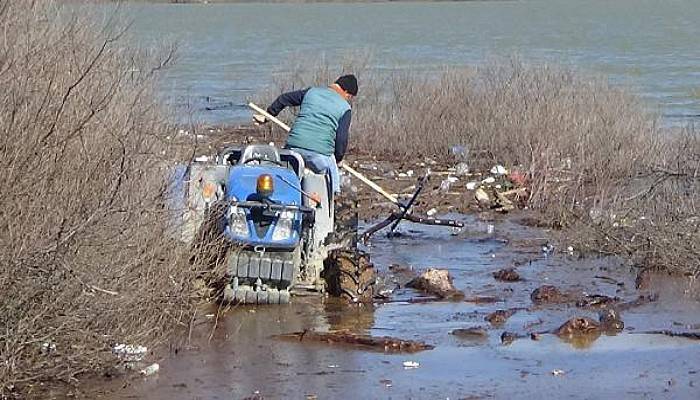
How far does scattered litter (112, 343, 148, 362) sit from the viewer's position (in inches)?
326

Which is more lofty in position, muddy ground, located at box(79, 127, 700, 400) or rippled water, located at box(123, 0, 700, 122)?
rippled water, located at box(123, 0, 700, 122)

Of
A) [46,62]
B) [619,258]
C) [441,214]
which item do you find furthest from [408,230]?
[46,62]

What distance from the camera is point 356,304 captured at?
11.1 meters

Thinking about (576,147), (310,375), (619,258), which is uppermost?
(576,147)

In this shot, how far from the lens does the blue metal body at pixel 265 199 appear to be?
34.5 feet

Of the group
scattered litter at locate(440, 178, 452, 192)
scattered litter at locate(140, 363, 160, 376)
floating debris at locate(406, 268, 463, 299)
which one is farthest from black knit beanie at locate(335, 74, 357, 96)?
scattered litter at locate(440, 178, 452, 192)

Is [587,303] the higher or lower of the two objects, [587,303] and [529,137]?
the lower

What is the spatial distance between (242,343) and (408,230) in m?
5.89

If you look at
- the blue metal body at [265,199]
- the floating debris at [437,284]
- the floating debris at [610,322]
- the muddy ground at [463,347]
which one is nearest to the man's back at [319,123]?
the blue metal body at [265,199]

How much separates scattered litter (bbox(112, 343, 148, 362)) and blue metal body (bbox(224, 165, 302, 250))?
6.52 feet

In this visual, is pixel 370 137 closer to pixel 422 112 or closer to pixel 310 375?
pixel 422 112

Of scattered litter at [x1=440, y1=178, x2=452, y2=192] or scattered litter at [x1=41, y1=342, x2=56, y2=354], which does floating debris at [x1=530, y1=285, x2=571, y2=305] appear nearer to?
scattered litter at [x1=41, y1=342, x2=56, y2=354]

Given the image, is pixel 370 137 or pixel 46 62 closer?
pixel 46 62

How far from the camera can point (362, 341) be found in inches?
384
